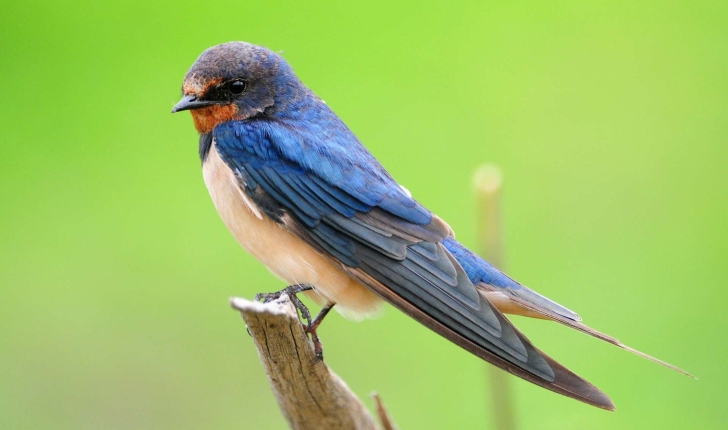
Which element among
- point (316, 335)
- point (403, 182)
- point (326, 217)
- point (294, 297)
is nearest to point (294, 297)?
point (294, 297)

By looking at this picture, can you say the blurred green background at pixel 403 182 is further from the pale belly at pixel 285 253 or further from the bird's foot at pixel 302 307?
the bird's foot at pixel 302 307

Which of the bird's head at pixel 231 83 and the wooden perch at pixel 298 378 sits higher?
the bird's head at pixel 231 83

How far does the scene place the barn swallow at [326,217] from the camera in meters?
3.39

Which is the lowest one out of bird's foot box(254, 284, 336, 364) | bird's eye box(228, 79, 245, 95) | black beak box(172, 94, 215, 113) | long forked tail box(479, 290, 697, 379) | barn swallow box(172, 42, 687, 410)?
bird's foot box(254, 284, 336, 364)

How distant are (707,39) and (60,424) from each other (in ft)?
16.0

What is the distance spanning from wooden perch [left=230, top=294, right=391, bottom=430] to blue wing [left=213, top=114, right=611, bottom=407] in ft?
1.09

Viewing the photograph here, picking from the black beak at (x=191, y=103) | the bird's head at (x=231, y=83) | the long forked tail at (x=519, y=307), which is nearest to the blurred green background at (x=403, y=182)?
the long forked tail at (x=519, y=307)

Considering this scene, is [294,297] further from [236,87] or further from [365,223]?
[236,87]

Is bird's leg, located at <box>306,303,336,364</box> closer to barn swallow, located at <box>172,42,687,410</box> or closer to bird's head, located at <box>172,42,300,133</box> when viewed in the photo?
barn swallow, located at <box>172,42,687,410</box>

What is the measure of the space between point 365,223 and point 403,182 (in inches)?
99.8

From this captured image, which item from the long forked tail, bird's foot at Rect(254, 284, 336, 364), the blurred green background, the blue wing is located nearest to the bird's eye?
the blue wing

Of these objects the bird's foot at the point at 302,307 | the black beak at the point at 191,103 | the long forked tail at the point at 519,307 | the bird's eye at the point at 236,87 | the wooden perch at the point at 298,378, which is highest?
the bird's eye at the point at 236,87

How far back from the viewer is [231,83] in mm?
3822

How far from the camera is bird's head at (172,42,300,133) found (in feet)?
12.4
